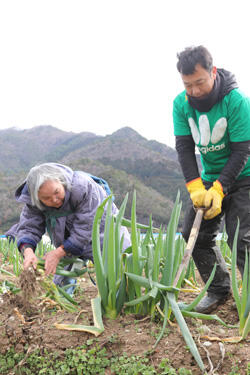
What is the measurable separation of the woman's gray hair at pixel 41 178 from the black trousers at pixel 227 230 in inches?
30.7

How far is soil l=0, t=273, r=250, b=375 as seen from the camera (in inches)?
45.0

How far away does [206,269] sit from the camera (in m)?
2.10

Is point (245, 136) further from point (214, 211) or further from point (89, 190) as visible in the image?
point (89, 190)

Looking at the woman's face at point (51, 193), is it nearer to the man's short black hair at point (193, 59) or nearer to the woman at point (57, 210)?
the woman at point (57, 210)

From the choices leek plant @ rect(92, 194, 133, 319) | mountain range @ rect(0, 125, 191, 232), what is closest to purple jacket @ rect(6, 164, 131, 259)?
leek plant @ rect(92, 194, 133, 319)

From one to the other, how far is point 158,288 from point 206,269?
900 millimetres

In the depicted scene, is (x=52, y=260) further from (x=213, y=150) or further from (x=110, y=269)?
(x=213, y=150)

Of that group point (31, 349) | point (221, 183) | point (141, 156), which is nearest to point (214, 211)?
point (221, 183)

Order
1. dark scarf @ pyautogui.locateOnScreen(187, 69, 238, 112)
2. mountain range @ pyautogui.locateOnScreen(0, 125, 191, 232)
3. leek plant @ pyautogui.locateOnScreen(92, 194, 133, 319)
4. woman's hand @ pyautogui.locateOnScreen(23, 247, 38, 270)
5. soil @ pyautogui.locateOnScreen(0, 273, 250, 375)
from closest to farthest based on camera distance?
soil @ pyautogui.locateOnScreen(0, 273, 250, 375), leek plant @ pyautogui.locateOnScreen(92, 194, 133, 319), woman's hand @ pyautogui.locateOnScreen(23, 247, 38, 270), dark scarf @ pyautogui.locateOnScreen(187, 69, 238, 112), mountain range @ pyautogui.locateOnScreen(0, 125, 191, 232)

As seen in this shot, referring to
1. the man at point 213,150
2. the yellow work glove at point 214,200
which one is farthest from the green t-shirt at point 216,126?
the yellow work glove at point 214,200

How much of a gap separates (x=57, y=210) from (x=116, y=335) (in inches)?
34.8

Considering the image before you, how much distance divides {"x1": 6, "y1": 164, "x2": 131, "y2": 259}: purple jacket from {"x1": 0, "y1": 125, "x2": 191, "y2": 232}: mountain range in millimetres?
4486

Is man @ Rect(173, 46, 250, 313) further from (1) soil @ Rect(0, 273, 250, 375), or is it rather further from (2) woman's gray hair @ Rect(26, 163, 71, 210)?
(2) woman's gray hair @ Rect(26, 163, 71, 210)

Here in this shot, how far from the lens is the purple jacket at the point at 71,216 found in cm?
188
